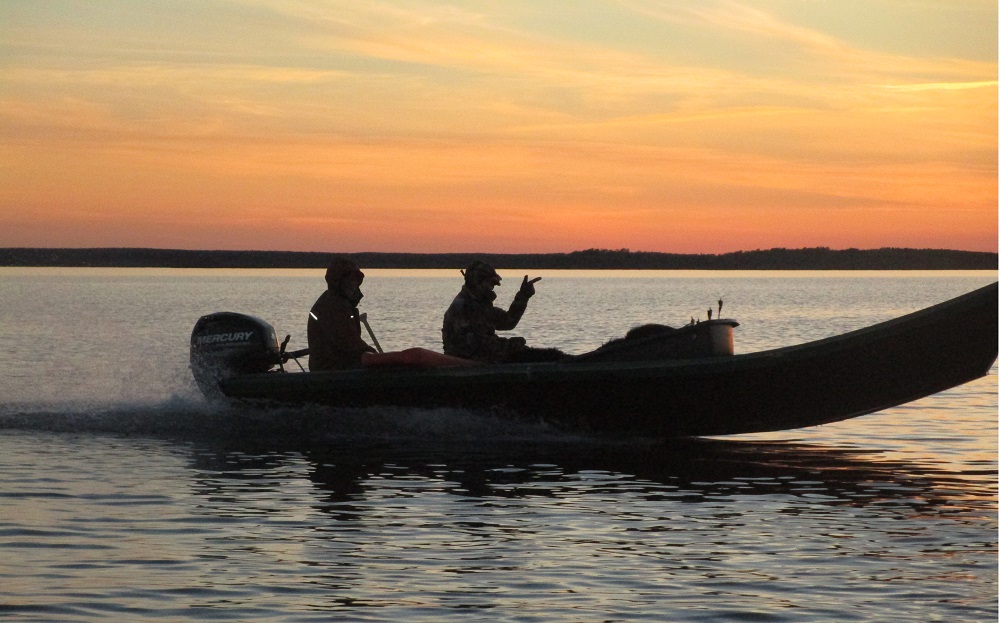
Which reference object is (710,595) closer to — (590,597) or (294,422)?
(590,597)

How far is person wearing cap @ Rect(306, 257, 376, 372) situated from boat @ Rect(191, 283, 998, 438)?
10.7 inches

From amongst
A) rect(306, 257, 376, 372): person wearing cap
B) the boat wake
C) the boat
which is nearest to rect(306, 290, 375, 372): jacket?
rect(306, 257, 376, 372): person wearing cap

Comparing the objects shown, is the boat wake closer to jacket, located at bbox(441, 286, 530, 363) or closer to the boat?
the boat

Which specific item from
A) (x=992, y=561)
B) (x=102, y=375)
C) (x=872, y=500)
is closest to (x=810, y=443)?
(x=872, y=500)

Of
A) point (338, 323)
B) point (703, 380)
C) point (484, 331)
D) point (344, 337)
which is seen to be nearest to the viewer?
point (703, 380)

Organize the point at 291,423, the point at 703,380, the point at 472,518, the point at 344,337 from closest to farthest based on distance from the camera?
1. the point at 472,518
2. the point at 703,380
3. the point at 344,337
4. the point at 291,423

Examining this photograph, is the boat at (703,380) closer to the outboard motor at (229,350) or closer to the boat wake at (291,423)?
the boat wake at (291,423)

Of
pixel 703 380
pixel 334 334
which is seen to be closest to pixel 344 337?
pixel 334 334

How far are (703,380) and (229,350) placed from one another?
526 cm

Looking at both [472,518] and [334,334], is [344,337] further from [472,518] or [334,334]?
[472,518]

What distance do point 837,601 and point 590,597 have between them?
1.32m

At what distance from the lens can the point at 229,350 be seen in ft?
51.1

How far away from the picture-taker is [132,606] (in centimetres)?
732

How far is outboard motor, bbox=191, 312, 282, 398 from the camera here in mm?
15555
